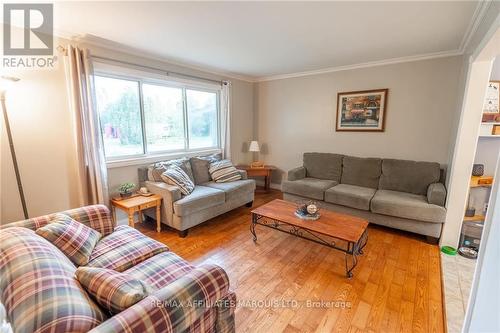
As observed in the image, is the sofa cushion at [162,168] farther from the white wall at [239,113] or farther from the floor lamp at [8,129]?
the floor lamp at [8,129]

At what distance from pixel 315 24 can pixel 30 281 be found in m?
2.68

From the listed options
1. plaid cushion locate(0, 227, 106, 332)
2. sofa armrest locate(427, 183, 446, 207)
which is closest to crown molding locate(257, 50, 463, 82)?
sofa armrest locate(427, 183, 446, 207)

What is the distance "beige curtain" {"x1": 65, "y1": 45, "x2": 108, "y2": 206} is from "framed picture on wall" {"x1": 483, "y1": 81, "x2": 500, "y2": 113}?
433cm

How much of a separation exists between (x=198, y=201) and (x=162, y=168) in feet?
2.47

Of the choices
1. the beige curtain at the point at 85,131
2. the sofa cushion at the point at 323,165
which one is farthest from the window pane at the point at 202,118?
the sofa cushion at the point at 323,165

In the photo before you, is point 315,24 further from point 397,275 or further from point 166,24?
point 397,275

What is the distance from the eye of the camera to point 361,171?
11.7ft

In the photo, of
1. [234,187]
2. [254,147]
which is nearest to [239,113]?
[254,147]

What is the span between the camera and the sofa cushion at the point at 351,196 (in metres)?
3.03

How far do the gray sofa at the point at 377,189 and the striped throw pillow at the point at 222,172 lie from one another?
0.85 m

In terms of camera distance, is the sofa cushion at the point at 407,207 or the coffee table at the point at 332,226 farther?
the sofa cushion at the point at 407,207

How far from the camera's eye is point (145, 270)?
150 centimetres

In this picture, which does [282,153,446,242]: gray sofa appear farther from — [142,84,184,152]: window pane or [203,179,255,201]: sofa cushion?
[142,84,184,152]: window pane

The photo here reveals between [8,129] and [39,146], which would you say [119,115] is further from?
[8,129]
